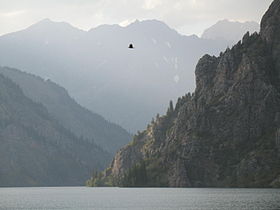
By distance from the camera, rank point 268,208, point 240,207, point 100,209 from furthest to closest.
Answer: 1. point 100,209
2. point 240,207
3. point 268,208

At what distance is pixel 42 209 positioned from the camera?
196 m

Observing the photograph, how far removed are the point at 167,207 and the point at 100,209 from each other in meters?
21.0

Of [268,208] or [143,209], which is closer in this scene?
[268,208]

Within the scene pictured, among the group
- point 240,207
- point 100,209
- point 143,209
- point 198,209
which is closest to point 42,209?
point 100,209

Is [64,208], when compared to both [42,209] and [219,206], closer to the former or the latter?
[42,209]

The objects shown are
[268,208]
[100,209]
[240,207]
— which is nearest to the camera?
[268,208]

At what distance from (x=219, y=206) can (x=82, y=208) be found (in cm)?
4349

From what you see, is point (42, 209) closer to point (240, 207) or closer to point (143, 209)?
point (143, 209)

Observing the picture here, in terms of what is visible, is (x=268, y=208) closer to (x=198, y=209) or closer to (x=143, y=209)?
(x=198, y=209)

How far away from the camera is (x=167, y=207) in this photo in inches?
7603

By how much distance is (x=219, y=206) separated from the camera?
610ft

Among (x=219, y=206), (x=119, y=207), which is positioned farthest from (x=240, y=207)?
(x=119, y=207)

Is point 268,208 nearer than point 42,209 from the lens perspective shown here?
Yes

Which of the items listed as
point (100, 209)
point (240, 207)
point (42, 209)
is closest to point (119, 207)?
point (100, 209)
